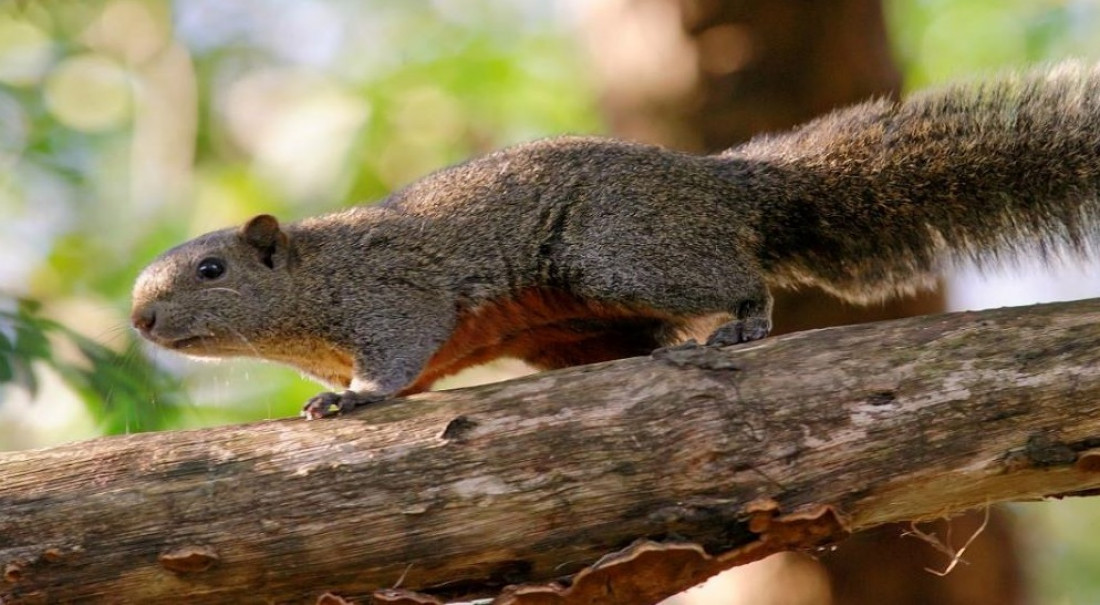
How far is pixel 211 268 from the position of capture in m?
6.00

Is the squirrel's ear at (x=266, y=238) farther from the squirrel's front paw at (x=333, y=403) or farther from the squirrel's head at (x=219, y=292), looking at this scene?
the squirrel's front paw at (x=333, y=403)

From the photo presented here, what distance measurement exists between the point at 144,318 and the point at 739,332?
2736mm

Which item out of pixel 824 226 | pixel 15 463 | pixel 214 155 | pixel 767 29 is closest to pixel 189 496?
pixel 15 463

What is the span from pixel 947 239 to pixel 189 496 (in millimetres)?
3298

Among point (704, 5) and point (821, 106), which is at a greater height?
point (704, 5)

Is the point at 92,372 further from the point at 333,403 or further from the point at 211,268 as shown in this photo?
the point at 333,403

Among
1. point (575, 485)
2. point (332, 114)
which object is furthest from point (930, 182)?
point (332, 114)

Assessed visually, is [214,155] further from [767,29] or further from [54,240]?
[767,29]

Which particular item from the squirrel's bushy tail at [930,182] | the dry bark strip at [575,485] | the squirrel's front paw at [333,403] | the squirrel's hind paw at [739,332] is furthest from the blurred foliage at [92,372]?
the squirrel's bushy tail at [930,182]

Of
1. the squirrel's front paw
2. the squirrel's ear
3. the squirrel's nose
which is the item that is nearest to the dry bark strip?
the squirrel's front paw

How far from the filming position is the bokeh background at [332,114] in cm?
722

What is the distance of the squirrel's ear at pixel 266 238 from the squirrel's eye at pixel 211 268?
0.21 meters

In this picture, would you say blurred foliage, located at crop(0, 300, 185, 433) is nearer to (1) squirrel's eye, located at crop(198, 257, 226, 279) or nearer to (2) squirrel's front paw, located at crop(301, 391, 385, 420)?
(1) squirrel's eye, located at crop(198, 257, 226, 279)

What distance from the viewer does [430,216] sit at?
6227mm
